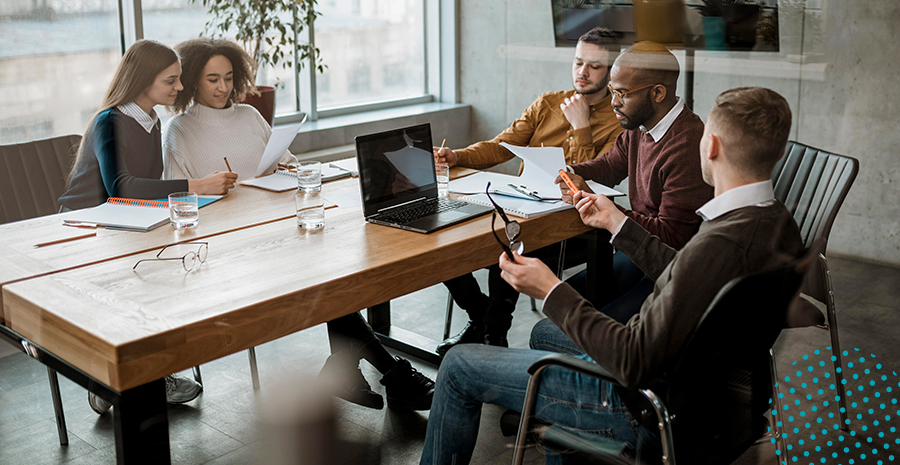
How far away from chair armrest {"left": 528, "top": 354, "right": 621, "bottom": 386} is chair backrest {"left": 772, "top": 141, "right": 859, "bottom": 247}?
913 millimetres

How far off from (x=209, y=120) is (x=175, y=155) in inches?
7.8

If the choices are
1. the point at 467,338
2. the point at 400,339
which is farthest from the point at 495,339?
the point at 400,339

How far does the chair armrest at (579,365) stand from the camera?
1435 mm

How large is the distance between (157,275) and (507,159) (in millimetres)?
1590

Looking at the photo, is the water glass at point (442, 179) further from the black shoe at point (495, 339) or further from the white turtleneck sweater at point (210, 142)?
the white turtleneck sweater at point (210, 142)

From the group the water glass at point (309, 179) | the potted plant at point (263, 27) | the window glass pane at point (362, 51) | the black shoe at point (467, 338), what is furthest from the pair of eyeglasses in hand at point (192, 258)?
the window glass pane at point (362, 51)

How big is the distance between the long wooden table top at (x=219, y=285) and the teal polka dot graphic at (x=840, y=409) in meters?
0.95

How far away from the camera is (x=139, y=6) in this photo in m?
4.11

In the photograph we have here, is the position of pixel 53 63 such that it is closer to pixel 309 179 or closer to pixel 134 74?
pixel 134 74

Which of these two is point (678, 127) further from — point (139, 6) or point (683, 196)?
point (139, 6)

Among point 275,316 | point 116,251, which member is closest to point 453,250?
point 275,316

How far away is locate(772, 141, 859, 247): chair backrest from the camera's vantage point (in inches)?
81.1

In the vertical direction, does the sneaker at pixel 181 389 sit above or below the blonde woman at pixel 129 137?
below

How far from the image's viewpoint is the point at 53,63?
389cm
